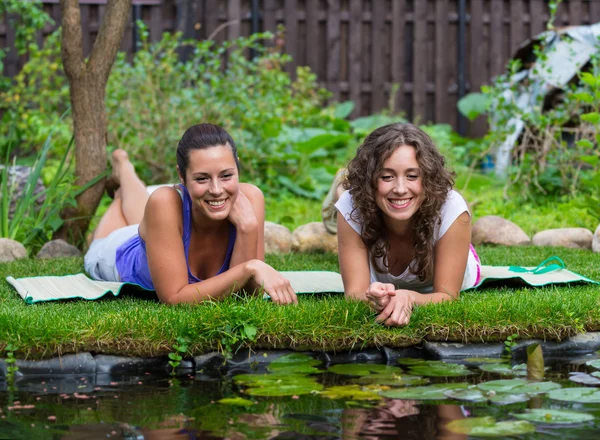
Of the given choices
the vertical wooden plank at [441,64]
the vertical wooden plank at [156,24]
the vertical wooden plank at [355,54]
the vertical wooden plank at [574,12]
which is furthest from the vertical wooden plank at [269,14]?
the vertical wooden plank at [574,12]

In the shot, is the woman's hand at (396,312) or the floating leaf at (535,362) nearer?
the floating leaf at (535,362)

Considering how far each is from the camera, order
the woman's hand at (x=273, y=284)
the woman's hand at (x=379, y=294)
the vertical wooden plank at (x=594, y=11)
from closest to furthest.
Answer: the woman's hand at (x=379, y=294) < the woman's hand at (x=273, y=284) < the vertical wooden plank at (x=594, y=11)

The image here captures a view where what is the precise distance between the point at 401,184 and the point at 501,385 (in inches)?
42.7

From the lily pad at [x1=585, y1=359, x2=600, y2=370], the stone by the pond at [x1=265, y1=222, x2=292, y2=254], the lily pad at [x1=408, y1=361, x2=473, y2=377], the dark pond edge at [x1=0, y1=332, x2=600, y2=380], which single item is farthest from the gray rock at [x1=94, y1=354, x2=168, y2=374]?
the stone by the pond at [x1=265, y1=222, x2=292, y2=254]

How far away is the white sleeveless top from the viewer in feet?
12.9

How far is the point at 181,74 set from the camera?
869cm

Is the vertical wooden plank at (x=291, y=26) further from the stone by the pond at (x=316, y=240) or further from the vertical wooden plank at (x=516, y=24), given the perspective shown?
the stone by the pond at (x=316, y=240)

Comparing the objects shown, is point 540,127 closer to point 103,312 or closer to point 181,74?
point 181,74

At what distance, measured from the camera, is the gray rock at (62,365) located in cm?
337

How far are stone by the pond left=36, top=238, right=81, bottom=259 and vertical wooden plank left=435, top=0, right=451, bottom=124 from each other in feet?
20.9

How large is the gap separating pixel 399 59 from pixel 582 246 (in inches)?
214

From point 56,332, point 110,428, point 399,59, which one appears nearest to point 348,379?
point 110,428

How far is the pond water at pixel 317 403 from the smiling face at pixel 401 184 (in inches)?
28.0

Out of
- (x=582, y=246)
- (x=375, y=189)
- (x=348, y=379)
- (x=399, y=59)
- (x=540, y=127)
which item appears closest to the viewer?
(x=348, y=379)
